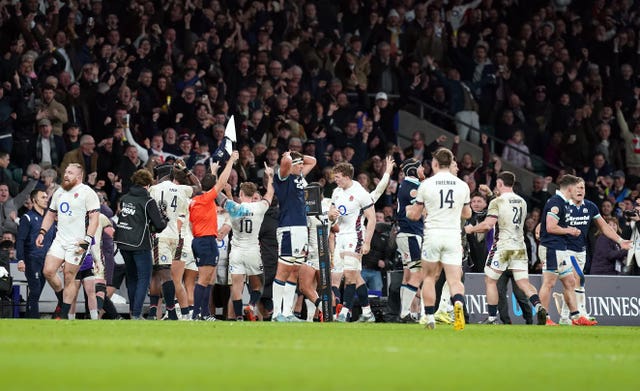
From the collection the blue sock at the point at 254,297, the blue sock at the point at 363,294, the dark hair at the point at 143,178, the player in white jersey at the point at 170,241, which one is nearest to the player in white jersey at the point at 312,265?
the blue sock at the point at 363,294

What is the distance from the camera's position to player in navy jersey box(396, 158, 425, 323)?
19219 mm

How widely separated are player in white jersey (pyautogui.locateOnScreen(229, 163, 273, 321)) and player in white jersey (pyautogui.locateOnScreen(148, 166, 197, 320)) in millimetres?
1022

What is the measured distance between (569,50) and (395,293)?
1516 cm

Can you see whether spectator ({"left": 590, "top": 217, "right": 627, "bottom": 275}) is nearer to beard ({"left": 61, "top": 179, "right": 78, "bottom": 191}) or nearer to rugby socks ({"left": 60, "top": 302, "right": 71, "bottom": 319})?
rugby socks ({"left": 60, "top": 302, "right": 71, "bottom": 319})

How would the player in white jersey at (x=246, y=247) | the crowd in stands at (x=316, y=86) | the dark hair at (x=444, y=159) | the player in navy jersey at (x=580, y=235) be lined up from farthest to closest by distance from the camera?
the crowd in stands at (x=316, y=86), the player in white jersey at (x=246, y=247), the player in navy jersey at (x=580, y=235), the dark hair at (x=444, y=159)

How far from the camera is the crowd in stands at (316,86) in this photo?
915 inches

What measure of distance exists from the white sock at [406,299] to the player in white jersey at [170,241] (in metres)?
3.51

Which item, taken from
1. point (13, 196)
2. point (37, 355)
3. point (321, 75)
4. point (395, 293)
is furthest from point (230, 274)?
point (37, 355)

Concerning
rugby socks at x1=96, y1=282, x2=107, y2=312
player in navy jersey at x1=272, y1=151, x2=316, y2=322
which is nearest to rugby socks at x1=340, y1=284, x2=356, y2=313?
player in navy jersey at x1=272, y1=151, x2=316, y2=322

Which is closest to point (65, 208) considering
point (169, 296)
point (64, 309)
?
point (64, 309)

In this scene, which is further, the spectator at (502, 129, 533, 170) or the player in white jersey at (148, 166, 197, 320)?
the spectator at (502, 129, 533, 170)

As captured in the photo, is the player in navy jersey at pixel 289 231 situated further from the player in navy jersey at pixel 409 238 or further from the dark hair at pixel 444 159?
the dark hair at pixel 444 159

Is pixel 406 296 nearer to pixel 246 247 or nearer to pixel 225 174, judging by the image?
pixel 246 247

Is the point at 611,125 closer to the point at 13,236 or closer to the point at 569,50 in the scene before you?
the point at 569,50
